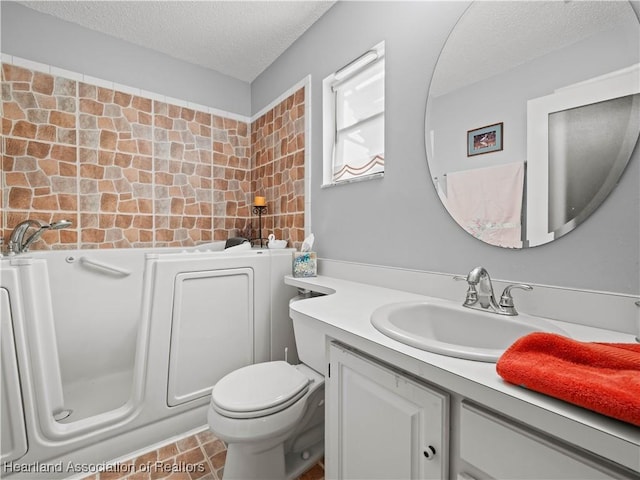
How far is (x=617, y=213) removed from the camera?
84 centimetres

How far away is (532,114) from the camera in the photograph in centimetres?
98

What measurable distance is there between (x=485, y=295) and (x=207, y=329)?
1.39m

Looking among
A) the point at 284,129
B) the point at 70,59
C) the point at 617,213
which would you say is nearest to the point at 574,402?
the point at 617,213

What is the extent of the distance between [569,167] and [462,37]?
68 centimetres

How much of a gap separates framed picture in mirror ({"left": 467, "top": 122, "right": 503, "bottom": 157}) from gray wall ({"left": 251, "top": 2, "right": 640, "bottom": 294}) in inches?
8.4

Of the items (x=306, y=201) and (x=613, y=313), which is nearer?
(x=613, y=313)

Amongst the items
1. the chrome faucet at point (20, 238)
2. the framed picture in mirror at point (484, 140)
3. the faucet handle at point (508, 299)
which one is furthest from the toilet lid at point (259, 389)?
the chrome faucet at point (20, 238)

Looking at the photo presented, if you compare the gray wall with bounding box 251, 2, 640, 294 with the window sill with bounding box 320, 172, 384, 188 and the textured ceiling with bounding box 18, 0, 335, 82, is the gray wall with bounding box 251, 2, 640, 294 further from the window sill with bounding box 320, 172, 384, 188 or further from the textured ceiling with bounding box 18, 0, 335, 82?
the textured ceiling with bounding box 18, 0, 335, 82

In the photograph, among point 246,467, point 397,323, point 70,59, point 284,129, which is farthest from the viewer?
point 284,129

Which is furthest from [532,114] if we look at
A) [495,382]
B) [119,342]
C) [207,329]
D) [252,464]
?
[119,342]

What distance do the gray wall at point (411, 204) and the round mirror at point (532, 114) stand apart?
5 centimetres

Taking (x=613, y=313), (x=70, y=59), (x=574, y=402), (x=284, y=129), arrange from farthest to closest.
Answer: (x=284, y=129)
(x=70, y=59)
(x=613, y=313)
(x=574, y=402)

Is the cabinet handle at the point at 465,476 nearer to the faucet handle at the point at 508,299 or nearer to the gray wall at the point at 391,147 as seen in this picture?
the faucet handle at the point at 508,299

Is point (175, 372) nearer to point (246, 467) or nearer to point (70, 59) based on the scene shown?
point (246, 467)
